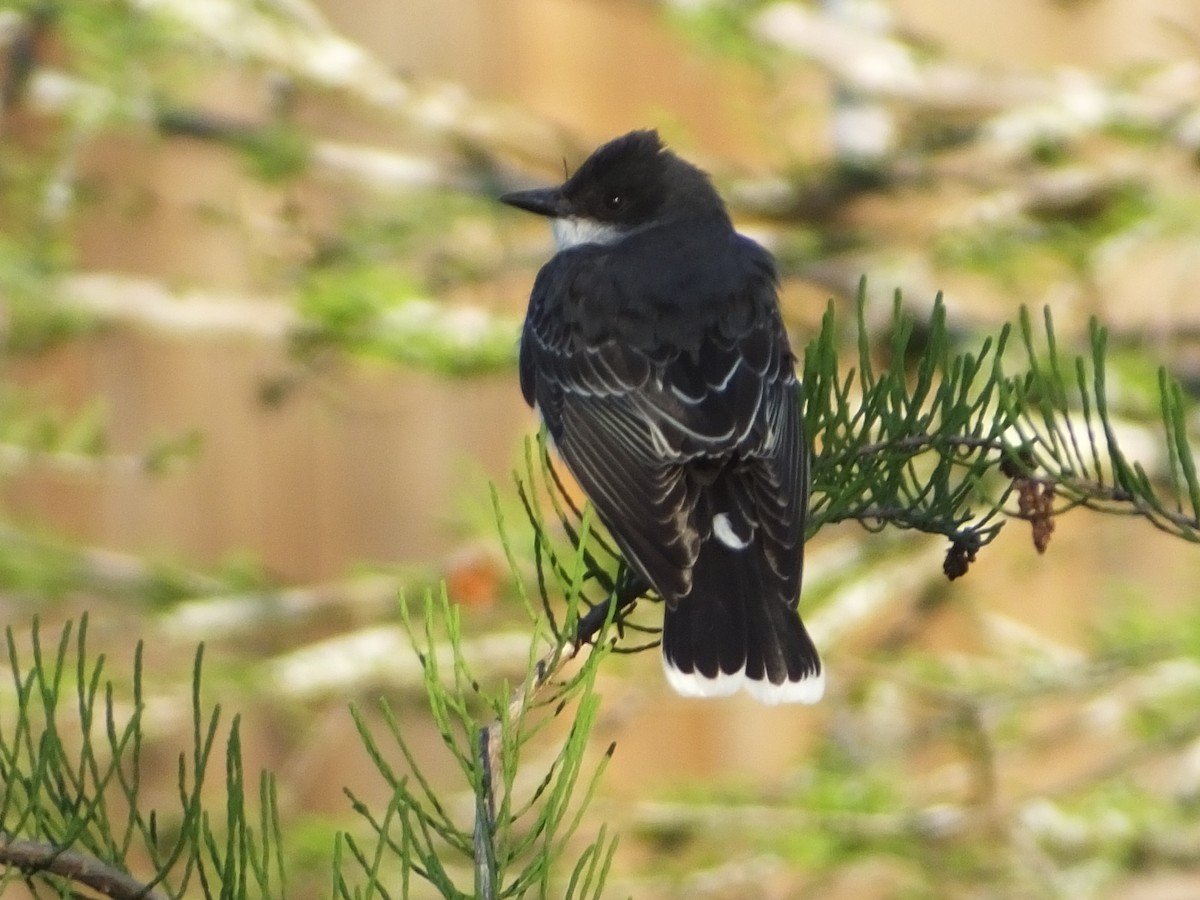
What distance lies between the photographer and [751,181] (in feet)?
17.4

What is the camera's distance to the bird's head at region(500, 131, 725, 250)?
4.16 metres

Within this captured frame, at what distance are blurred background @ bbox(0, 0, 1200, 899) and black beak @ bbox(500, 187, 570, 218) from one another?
63 cm

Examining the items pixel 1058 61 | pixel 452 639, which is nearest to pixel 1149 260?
pixel 1058 61

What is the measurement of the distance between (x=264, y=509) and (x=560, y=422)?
2.93m

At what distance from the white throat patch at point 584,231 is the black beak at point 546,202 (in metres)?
0.05

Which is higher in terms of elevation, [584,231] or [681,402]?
[584,231]

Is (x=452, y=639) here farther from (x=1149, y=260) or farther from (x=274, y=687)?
(x=1149, y=260)

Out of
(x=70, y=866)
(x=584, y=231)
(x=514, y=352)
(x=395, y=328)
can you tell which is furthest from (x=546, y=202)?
(x=70, y=866)

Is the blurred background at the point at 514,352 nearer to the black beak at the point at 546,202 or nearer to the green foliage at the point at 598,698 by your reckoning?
the green foliage at the point at 598,698

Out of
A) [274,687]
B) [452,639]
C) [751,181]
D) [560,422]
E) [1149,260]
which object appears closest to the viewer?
[452,639]

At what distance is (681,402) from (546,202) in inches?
43.7

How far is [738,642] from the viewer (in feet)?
8.61

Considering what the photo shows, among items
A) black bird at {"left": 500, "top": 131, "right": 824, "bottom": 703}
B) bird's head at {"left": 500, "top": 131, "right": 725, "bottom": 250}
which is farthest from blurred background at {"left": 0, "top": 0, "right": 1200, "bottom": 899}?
black bird at {"left": 500, "top": 131, "right": 824, "bottom": 703}

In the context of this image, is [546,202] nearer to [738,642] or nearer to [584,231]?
[584,231]
